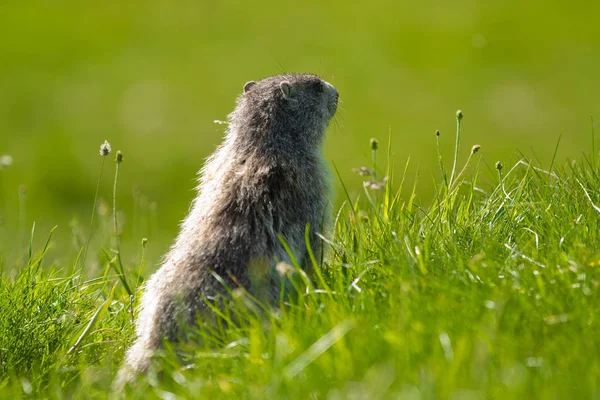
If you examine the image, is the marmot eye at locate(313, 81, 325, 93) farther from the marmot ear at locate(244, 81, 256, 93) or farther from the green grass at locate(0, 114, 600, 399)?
the green grass at locate(0, 114, 600, 399)

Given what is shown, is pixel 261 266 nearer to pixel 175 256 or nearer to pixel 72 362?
pixel 175 256

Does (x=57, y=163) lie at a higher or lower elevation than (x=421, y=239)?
lower

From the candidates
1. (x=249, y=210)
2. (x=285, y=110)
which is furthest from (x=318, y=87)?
(x=249, y=210)

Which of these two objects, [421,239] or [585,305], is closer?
[585,305]

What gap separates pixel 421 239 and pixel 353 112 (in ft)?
44.2

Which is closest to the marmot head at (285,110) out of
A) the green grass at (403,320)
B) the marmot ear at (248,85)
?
the marmot ear at (248,85)

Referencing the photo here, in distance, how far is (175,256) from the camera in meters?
5.84

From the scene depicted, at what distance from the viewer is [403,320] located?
13.8 feet

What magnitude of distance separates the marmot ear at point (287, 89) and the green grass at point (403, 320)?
3.50 ft

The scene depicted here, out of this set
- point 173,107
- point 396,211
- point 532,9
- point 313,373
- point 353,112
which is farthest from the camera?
point 532,9

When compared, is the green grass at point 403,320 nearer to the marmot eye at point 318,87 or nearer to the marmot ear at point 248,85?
the marmot eye at point 318,87


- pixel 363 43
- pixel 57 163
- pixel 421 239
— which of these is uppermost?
pixel 421 239

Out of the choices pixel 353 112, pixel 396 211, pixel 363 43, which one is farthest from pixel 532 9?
pixel 396 211

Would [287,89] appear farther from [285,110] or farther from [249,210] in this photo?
[249,210]
